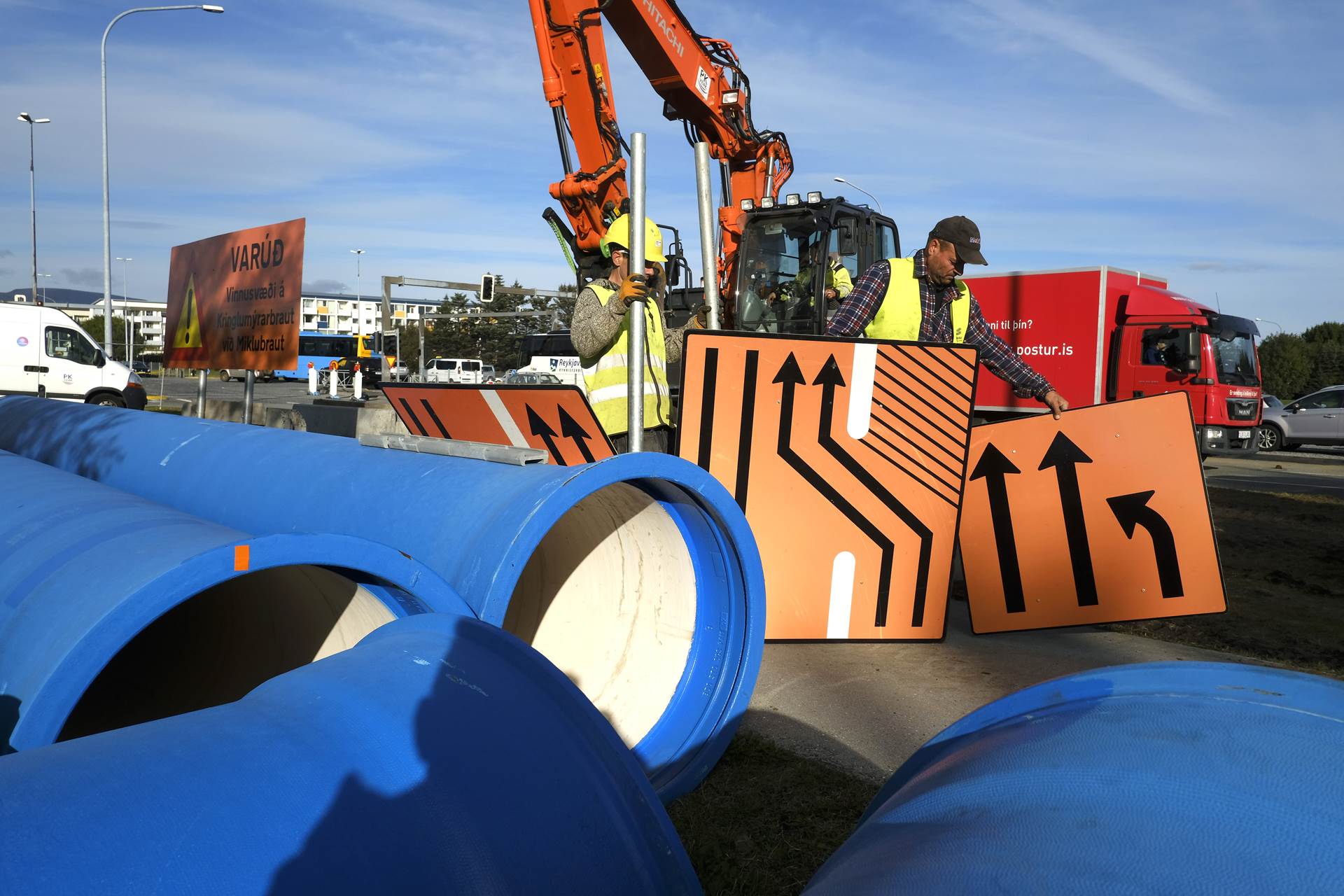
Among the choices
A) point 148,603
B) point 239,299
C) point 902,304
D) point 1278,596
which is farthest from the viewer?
point 239,299

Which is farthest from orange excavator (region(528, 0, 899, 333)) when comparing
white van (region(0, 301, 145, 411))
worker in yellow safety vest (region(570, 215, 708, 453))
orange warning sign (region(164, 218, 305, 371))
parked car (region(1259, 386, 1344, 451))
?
parked car (region(1259, 386, 1344, 451))

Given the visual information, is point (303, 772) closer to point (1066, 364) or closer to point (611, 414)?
point (611, 414)

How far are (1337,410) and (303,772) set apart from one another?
91.3 feet

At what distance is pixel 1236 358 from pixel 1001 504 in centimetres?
1305

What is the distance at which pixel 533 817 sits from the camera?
157 centimetres

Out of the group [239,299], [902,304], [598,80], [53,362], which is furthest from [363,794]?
[53,362]

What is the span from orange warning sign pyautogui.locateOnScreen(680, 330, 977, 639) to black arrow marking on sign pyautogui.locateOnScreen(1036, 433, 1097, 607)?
43 cm

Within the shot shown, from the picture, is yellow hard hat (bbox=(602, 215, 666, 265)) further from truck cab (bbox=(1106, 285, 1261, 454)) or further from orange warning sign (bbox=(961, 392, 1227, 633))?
truck cab (bbox=(1106, 285, 1261, 454))

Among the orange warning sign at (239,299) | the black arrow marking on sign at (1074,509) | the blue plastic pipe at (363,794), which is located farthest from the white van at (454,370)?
the blue plastic pipe at (363,794)

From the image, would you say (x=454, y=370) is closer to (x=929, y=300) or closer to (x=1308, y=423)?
(x=1308, y=423)

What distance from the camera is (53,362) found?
1853 cm

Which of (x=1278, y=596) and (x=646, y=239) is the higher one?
(x=646, y=239)

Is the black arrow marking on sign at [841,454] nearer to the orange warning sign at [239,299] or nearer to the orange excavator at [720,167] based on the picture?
the orange warning sign at [239,299]

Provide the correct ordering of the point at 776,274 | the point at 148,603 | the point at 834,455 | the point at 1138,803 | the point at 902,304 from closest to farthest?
the point at 1138,803 → the point at 148,603 → the point at 834,455 → the point at 902,304 → the point at 776,274
